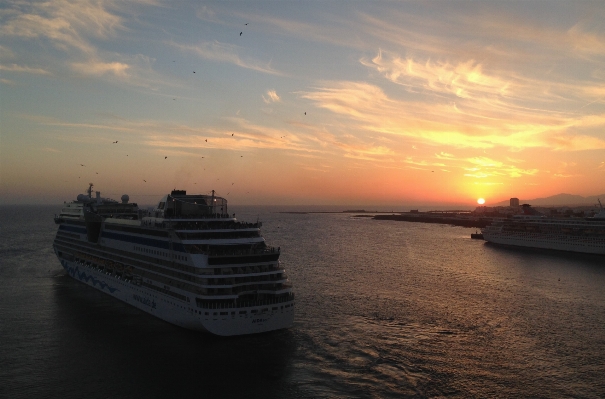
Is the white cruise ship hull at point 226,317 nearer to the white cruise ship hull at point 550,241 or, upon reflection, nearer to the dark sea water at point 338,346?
the dark sea water at point 338,346

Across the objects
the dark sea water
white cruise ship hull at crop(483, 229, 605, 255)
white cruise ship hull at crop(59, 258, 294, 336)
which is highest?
white cruise ship hull at crop(483, 229, 605, 255)

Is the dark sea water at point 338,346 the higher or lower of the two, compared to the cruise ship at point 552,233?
lower

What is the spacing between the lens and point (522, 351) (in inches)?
1019

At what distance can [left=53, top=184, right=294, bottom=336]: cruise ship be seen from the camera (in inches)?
1024

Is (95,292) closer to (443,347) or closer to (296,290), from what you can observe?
(296,290)

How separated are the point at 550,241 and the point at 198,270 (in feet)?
237

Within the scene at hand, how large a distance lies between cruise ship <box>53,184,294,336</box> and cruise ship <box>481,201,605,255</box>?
64.8 m

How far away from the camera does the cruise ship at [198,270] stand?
2600 cm

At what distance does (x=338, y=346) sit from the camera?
26.0 meters

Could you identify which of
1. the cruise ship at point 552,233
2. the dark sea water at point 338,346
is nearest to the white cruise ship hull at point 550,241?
the cruise ship at point 552,233

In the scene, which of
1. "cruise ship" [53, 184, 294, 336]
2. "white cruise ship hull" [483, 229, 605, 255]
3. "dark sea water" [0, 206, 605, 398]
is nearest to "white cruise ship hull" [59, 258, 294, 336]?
"cruise ship" [53, 184, 294, 336]

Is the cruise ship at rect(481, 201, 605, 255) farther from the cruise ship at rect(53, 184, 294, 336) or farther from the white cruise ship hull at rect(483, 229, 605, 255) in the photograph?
the cruise ship at rect(53, 184, 294, 336)

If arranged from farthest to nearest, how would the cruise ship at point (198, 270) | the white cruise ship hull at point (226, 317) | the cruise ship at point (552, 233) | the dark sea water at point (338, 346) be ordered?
the cruise ship at point (552, 233) < the cruise ship at point (198, 270) < the white cruise ship hull at point (226, 317) < the dark sea water at point (338, 346)

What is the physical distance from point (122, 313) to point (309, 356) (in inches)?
655
